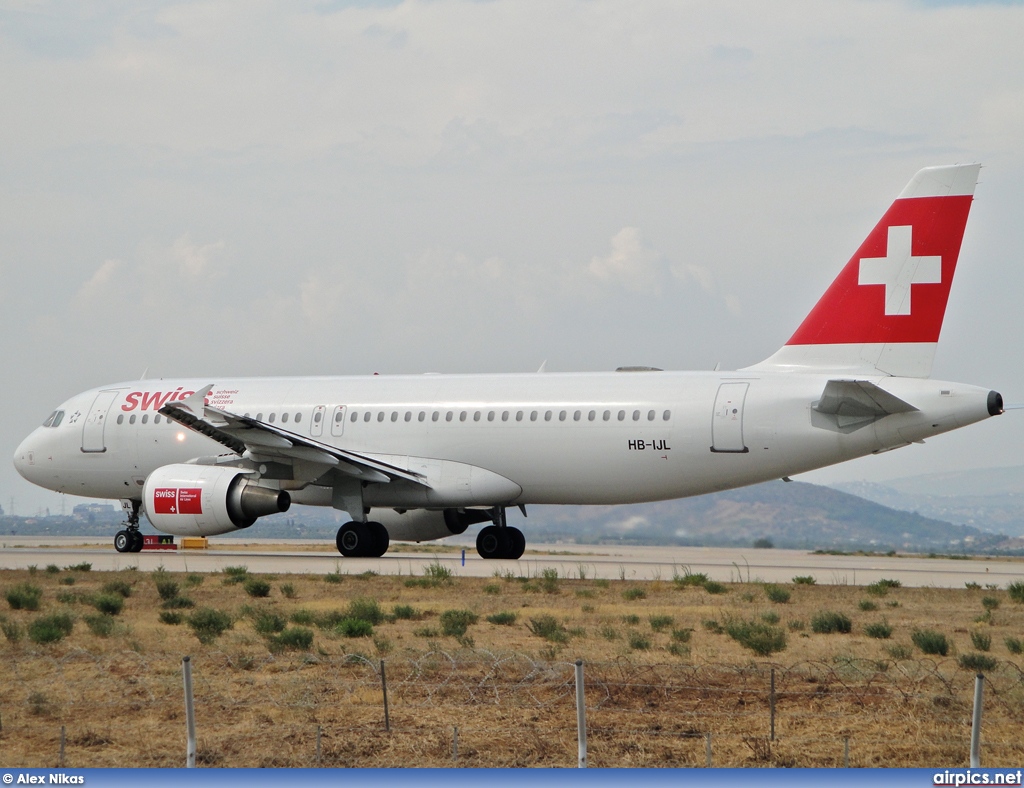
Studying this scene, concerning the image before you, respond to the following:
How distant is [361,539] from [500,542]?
3.33m

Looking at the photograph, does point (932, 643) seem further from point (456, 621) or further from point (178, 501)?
point (178, 501)

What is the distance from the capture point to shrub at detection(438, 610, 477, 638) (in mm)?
16172

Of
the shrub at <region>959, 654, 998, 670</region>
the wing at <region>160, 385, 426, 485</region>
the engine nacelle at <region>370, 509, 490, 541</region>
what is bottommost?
the shrub at <region>959, 654, 998, 670</region>

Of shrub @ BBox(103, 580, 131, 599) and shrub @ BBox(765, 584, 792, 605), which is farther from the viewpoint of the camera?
shrub @ BBox(103, 580, 131, 599)

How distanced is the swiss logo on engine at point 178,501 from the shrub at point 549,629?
1126 cm

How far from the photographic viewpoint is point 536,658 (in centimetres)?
Answer: 1424

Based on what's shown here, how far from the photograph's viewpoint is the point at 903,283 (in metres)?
24.3

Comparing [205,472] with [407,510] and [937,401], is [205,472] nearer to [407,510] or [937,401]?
[407,510]

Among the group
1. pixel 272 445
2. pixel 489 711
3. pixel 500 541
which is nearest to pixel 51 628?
pixel 489 711

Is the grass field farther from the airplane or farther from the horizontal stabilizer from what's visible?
the airplane

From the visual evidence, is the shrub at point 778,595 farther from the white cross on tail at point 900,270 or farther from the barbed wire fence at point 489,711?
the white cross on tail at point 900,270

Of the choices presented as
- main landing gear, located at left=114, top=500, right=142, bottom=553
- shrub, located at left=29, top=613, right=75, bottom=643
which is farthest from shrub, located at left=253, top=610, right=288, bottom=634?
main landing gear, located at left=114, top=500, right=142, bottom=553

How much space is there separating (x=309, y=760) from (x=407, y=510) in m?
19.6
